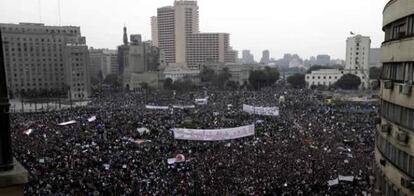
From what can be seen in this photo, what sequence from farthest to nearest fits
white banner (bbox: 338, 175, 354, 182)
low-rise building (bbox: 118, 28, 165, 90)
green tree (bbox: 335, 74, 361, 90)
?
low-rise building (bbox: 118, 28, 165, 90) < green tree (bbox: 335, 74, 361, 90) < white banner (bbox: 338, 175, 354, 182)

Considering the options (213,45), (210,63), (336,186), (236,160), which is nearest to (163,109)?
(236,160)

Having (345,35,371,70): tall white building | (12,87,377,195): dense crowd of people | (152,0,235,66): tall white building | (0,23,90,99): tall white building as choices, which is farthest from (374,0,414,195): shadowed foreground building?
(152,0,235,66): tall white building

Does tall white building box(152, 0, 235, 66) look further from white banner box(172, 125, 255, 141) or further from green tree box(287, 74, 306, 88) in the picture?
white banner box(172, 125, 255, 141)

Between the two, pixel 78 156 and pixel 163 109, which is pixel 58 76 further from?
pixel 78 156

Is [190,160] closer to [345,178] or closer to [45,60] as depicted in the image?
[345,178]

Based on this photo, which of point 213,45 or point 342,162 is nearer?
point 342,162

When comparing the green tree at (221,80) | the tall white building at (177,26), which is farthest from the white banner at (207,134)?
the tall white building at (177,26)
